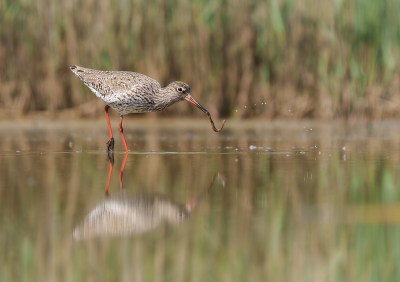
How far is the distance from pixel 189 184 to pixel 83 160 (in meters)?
1.90

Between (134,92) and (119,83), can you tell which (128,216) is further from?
(119,83)

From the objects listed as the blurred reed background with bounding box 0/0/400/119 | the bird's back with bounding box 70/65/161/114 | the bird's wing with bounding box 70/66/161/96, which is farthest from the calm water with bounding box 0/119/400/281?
the blurred reed background with bounding box 0/0/400/119

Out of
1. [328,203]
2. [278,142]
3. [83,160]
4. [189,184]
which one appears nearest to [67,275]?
[328,203]

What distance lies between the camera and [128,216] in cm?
382

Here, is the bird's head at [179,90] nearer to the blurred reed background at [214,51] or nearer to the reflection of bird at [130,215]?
the blurred reed background at [214,51]

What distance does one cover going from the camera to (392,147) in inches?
312

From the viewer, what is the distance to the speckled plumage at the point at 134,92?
793 cm

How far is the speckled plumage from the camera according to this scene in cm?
793

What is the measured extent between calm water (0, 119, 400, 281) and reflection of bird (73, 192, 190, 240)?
0.03 feet

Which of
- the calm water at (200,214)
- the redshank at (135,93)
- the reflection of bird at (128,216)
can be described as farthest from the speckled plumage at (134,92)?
the reflection of bird at (128,216)

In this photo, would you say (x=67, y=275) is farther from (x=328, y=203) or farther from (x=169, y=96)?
(x=169, y=96)

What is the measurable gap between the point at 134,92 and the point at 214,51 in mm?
3511

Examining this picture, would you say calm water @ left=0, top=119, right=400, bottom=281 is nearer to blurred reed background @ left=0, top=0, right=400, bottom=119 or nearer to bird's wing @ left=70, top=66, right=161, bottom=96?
bird's wing @ left=70, top=66, right=161, bottom=96

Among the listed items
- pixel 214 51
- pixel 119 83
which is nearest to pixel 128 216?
pixel 119 83
